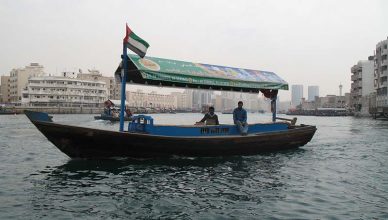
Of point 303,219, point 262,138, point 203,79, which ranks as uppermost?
point 203,79

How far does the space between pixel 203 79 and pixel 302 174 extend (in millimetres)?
5153

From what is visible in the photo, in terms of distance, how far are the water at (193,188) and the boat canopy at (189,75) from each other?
123 inches

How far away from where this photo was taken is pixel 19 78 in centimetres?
11594

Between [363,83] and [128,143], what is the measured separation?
92519 millimetres

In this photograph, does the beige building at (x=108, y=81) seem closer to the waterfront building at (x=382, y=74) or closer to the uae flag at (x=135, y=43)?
the waterfront building at (x=382, y=74)

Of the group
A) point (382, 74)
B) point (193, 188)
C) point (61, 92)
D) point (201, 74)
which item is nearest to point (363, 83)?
point (382, 74)

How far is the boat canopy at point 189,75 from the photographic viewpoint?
11.7 metres

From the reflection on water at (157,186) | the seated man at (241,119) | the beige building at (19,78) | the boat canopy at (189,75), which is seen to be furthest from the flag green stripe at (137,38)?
the beige building at (19,78)

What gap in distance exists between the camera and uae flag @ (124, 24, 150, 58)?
11406mm

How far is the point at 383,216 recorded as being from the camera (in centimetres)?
690

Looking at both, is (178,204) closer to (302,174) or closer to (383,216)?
(383,216)

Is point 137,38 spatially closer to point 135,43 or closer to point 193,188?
point 135,43

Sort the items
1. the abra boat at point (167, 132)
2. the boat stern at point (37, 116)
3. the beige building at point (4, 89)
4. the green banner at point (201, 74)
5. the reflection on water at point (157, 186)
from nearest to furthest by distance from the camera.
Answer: the reflection on water at point (157, 186) → the boat stern at point (37, 116) → the abra boat at point (167, 132) → the green banner at point (201, 74) → the beige building at point (4, 89)

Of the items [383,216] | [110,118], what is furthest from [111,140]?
[110,118]
